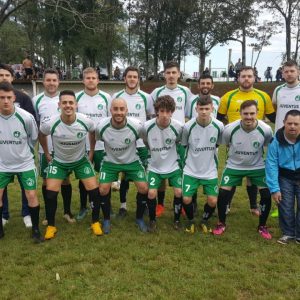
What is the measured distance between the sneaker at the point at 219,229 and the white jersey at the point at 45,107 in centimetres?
263

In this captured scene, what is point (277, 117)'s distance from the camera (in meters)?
6.11

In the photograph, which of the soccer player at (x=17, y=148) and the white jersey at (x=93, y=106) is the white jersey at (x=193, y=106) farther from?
the soccer player at (x=17, y=148)

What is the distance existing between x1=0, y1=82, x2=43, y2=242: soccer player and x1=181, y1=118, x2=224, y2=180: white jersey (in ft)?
6.73

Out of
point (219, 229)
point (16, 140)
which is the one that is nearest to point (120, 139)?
point (16, 140)

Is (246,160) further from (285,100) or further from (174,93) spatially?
(174,93)

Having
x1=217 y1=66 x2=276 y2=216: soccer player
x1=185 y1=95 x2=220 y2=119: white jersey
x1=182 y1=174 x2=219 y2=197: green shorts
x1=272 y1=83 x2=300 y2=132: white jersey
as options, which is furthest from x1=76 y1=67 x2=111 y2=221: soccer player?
x1=272 y1=83 x2=300 y2=132: white jersey

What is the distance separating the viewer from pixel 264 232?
5320mm

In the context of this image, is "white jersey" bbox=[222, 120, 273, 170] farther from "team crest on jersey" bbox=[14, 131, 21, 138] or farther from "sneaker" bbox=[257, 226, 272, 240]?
"team crest on jersey" bbox=[14, 131, 21, 138]

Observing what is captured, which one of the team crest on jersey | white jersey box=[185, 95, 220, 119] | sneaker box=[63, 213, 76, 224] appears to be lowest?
sneaker box=[63, 213, 76, 224]

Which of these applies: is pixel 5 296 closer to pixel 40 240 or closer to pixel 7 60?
pixel 40 240

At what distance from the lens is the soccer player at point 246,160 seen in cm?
525

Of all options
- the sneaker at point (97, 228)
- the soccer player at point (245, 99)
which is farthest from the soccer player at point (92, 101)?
the soccer player at point (245, 99)

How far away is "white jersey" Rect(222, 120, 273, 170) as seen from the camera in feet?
17.3

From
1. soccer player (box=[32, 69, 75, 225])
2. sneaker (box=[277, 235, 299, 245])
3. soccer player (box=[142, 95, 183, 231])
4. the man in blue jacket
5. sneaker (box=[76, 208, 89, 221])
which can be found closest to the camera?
the man in blue jacket
